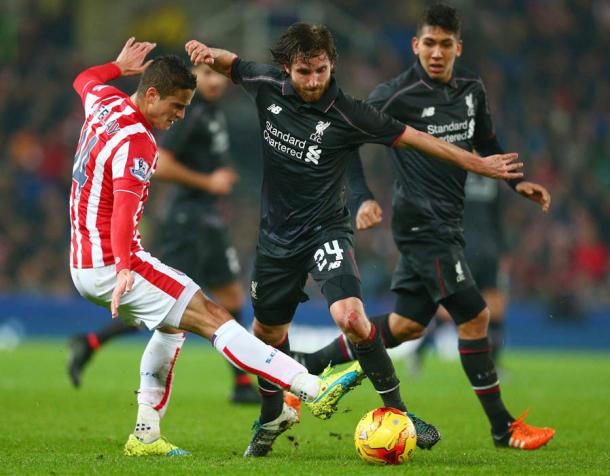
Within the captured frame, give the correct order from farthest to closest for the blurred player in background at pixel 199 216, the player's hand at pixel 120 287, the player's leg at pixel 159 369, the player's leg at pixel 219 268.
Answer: the player's leg at pixel 219 268 → the blurred player in background at pixel 199 216 → the player's leg at pixel 159 369 → the player's hand at pixel 120 287

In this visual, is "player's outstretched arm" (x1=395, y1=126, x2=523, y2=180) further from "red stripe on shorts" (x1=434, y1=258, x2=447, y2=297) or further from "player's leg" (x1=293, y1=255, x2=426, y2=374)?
"player's leg" (x1=293, y1=255, x2=426, y2=374)

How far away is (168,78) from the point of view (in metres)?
6.04

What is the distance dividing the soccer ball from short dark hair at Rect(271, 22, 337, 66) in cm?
209

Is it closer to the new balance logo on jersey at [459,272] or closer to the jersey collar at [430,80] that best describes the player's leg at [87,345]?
the new balance logo on jersey at [459,272]

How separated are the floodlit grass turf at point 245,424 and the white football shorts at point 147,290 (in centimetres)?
81

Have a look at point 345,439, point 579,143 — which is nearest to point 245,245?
point 579,143

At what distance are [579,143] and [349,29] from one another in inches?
208

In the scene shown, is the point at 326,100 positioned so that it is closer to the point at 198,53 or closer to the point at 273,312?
the point at 198,53

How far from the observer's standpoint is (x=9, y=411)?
8445 millimetres

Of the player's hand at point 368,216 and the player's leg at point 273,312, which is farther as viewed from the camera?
the player's hand at point 368,216

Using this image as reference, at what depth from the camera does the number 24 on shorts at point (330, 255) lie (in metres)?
6.08

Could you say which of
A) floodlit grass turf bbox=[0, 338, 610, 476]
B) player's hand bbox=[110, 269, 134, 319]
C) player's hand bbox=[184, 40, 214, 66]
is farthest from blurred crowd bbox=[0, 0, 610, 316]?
player's hand bbox=[110, 269, 134, 319]

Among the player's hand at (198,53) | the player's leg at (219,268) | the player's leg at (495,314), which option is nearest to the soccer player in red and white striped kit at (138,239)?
the player's hand at (198,53)

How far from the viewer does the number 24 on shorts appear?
239 inches
